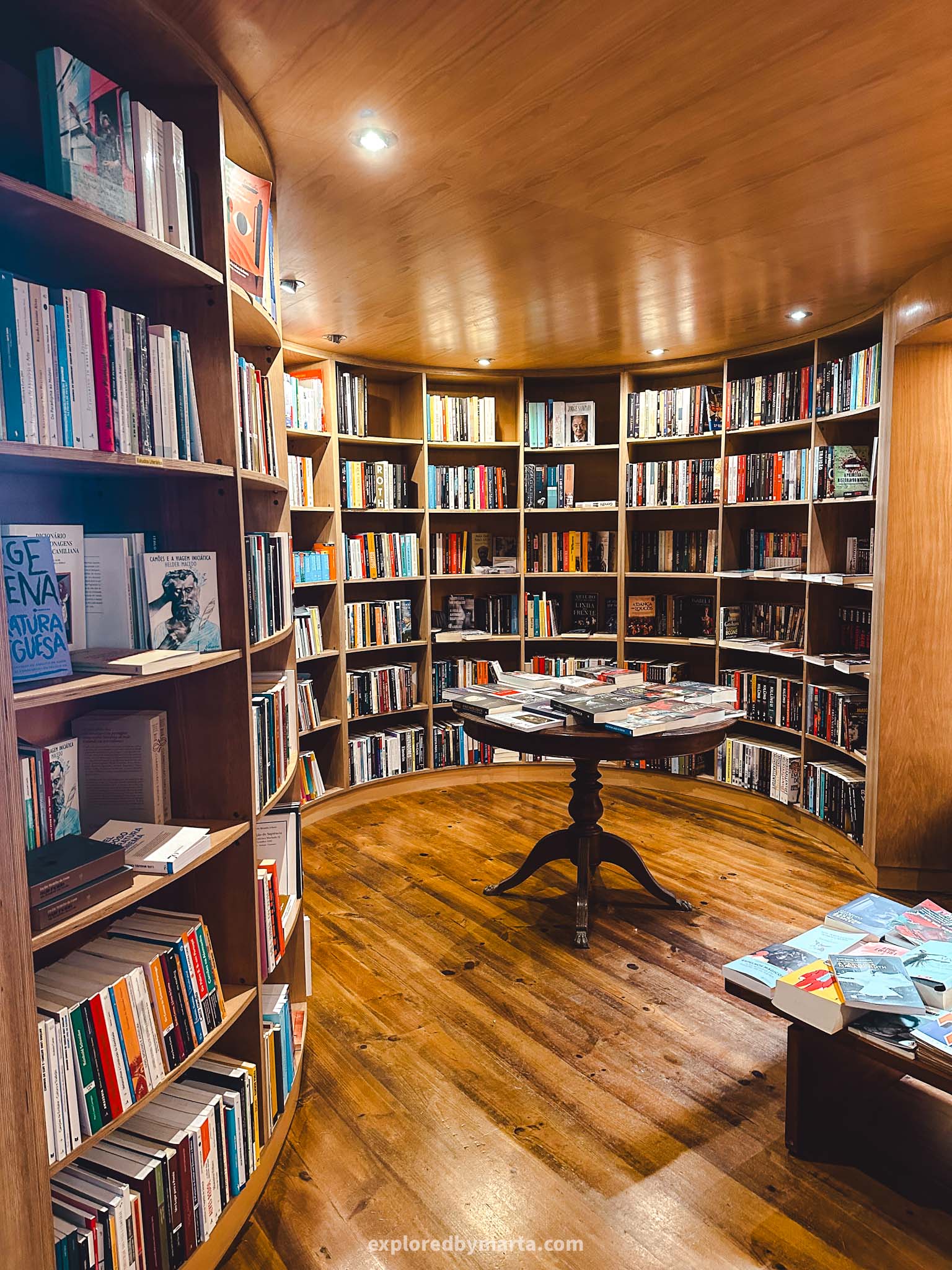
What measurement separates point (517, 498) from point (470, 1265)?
3801 millimetres

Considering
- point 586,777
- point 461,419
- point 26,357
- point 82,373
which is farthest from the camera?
point 461,419

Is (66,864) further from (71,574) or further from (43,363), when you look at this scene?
(43,363)

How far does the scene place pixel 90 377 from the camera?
1.28 m

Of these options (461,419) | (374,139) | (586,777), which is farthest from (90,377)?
(461,419)

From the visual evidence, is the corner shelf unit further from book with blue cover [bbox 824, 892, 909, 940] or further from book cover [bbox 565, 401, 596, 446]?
book with blue cover [bbox 824, 892, 909, 940]

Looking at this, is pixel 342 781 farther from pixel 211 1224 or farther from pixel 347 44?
pixel 347 44

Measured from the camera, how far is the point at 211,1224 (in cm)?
152

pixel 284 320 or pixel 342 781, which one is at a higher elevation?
pixel 284 320

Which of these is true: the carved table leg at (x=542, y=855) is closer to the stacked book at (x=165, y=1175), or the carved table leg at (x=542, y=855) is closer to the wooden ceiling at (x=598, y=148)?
the stacked book at (x=165, y=1175)

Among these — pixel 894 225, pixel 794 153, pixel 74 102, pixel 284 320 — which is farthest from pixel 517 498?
pixel 74 102

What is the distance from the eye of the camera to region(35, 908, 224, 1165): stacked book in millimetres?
1183

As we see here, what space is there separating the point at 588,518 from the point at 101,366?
154 inches

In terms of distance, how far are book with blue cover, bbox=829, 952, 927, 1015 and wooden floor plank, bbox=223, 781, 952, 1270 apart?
1.49 ft

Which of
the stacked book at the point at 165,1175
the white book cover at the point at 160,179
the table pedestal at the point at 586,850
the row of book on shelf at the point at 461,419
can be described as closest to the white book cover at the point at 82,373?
the white book cover at the point at 160,179
